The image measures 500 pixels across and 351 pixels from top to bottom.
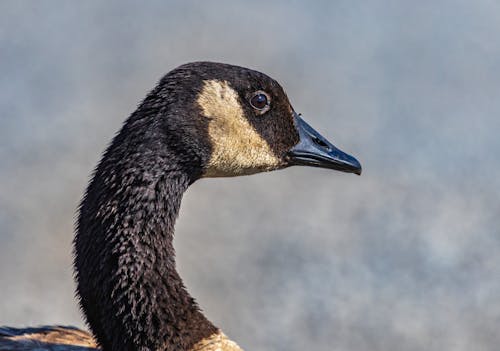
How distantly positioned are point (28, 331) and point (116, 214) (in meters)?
1.45

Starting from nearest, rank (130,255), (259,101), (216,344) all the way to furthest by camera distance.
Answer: (130,255)
(216,344)
(259,101)

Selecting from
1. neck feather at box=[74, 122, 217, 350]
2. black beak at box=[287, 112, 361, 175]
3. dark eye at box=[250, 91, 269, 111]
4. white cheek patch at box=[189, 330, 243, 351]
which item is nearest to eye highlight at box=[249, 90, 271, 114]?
dark eye at box=[250, 91, 269, 111]

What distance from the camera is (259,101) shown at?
5.10 m

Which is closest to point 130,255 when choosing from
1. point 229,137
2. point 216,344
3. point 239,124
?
point 216,344

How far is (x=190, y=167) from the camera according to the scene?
A: 15.7 feet

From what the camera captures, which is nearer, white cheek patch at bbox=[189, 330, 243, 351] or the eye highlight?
white cheek patch at bbox=[189, 330, 243, 351]

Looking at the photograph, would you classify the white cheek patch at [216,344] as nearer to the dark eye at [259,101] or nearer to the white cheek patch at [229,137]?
the white cheek patch at [229,137]

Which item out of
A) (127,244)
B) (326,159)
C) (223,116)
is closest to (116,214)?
(127,244)

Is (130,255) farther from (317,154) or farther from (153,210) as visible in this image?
(317,154)

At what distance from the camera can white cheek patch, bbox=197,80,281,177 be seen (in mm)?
4855

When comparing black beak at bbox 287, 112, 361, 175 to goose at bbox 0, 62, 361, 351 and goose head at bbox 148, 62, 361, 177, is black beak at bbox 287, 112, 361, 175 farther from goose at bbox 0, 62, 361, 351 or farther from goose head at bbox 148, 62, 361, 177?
goose at bbox 0, 62, 361, 351

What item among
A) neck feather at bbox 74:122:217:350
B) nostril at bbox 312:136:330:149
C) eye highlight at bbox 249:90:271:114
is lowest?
neck feather at bbox 74:122:217:350

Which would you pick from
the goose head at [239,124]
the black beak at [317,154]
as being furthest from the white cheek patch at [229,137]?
the black beak at [317,154]

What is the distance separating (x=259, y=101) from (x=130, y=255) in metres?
1.08
